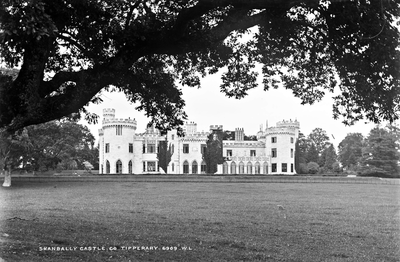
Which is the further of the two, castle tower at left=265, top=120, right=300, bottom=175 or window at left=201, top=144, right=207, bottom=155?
castle tower at left=265, top=120, right=300, bottom=175

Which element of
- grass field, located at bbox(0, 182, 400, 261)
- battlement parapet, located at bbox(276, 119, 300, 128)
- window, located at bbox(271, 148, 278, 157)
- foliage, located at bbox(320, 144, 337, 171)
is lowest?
grass field, located at bbox(0, 182, 400, 261)

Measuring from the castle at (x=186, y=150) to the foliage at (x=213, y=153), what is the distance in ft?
3.44

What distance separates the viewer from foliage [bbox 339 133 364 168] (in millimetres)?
72256

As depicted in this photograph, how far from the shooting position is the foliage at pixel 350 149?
72256mm

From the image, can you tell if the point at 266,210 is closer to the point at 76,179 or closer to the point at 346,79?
the point at 346,79

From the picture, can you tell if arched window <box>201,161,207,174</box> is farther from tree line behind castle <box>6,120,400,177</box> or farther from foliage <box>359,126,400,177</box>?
foliage <box>359,126,400,177</box>

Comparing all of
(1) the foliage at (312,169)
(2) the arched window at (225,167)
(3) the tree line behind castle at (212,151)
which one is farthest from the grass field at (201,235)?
(1) the foliage at (312,169)

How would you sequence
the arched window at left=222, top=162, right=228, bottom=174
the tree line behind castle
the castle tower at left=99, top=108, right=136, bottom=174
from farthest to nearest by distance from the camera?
the arched window at left=222, top=162, right=228, bottom=174
the castle tower at left=99, top=108, right=136, bottom=174
the tree line behind castle

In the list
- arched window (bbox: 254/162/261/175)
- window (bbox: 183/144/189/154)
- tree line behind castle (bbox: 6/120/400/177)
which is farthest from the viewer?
arched window (bbox: 254/162/261/175)

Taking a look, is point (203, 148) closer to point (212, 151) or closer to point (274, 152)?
point (212, 151)

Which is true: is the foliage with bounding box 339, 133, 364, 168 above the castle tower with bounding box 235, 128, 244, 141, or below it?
below

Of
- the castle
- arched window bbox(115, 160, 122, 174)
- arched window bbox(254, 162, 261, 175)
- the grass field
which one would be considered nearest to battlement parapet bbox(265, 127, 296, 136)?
the castle

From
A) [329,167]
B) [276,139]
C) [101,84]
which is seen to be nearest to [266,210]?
[101,84]

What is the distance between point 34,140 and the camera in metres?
34.5
